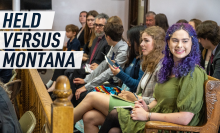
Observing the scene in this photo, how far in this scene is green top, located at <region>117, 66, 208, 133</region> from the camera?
1645 millimetres

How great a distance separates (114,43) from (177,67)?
4.58 feet

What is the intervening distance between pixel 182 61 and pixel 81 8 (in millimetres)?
5452

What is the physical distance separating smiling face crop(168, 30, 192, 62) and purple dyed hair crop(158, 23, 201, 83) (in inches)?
1.0

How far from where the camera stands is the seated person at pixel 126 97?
7.03 ft

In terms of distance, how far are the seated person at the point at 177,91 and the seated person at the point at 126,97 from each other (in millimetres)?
197

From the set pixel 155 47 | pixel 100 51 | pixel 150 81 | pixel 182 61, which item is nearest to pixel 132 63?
pixel 155 47

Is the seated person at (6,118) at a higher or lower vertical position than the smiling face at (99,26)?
lower

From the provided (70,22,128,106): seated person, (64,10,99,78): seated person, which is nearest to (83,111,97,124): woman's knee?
(70,22,128,106): seated person

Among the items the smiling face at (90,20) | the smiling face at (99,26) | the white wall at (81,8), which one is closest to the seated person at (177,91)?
the smiling face at (99,26)

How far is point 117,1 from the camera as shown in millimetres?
6859

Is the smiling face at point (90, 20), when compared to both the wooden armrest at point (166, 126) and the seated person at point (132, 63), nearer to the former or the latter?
the seated person at point (132, 63)

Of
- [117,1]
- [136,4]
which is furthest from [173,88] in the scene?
[117,1]

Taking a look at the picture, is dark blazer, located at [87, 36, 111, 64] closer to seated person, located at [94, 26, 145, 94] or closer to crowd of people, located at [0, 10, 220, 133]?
crowd of people, located at [0, 10, 220, 133]

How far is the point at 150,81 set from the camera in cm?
219
